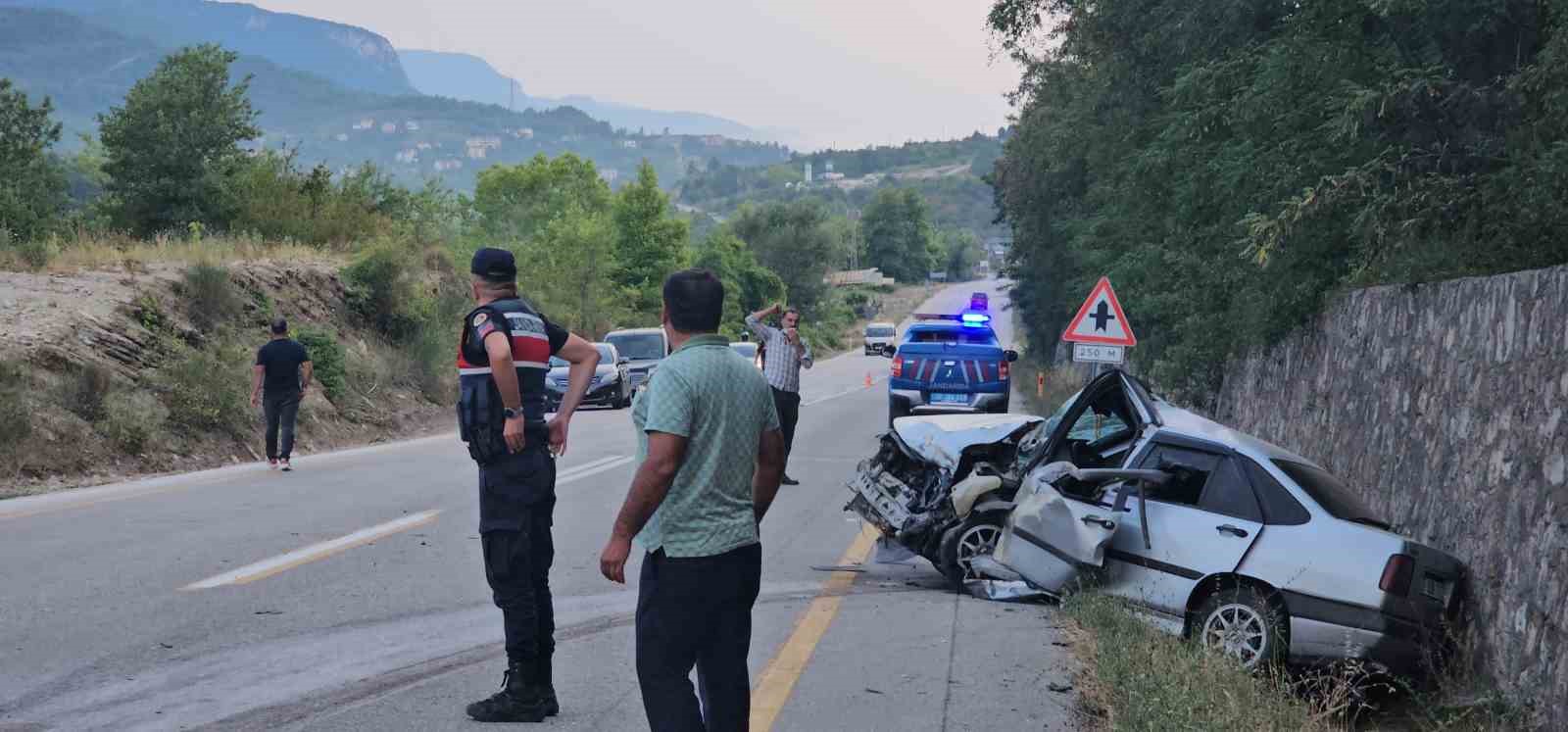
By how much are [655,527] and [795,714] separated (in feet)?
7.56

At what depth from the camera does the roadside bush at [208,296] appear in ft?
76.7

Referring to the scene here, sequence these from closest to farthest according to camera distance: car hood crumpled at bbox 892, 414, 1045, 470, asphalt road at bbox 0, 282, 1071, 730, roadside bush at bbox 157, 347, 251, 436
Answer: asphalt road at bbox 0, 282, 1071, 730 < car hood crumpled at bbox 892, 414, 1045, 470 < roadside bush at bbox 157, 347, 251, 436

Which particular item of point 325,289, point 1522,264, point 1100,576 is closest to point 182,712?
point 1100,576

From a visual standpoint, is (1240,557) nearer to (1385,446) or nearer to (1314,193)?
(1385,446)

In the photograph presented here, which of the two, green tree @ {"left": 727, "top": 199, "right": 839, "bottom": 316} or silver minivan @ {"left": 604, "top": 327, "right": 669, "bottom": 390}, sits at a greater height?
green tree @ {"left": 727, "top": 199, "right": 839, "bottom": 316}

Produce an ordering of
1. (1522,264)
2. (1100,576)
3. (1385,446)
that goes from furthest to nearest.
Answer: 1. (1385,446)
2. (1522,264)
3. (1100,576)

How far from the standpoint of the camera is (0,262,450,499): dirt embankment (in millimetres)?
16938

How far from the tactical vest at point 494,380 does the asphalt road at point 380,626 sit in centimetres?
122

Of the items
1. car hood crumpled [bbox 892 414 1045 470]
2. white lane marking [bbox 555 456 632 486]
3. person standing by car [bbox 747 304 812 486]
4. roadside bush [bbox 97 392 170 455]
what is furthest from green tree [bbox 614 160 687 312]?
car hood crumpled [bbox 892 414 1045 470]

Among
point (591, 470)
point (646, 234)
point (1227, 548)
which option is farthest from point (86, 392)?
point (646, 234)

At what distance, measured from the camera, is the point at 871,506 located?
10945 millimetres

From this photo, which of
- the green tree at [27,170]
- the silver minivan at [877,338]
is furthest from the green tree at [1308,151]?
the silver minivan at [877,338]

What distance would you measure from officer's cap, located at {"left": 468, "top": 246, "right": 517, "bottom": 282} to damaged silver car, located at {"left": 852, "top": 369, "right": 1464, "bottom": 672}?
398 cm

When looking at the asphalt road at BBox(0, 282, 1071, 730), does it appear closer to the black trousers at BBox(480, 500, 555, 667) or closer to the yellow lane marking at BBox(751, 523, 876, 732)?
the yellow lane marking at BBox(751, 523, 876, 732)
